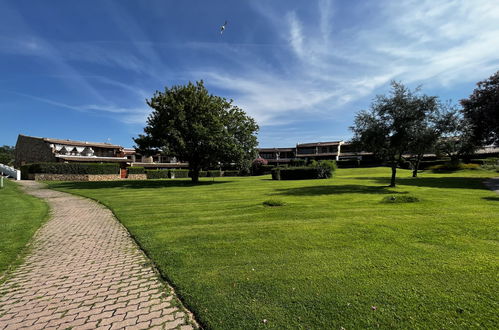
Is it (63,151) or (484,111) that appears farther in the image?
(63,151)

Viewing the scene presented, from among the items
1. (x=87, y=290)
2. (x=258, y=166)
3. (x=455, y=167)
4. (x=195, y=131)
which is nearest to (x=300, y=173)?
(x=195, y=131)

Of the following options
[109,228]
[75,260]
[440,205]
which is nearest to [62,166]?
[109,228]

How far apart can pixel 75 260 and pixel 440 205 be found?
13140 millimetres

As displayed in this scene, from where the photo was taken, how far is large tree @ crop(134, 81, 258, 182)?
25.7 metres

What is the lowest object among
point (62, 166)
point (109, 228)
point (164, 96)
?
point (109, 228)

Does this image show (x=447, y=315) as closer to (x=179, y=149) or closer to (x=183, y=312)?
(x=183, y=312)

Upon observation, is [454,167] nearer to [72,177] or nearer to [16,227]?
[16,227]

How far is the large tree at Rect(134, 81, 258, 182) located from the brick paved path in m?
18.8

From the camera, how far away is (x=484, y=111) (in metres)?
23.6

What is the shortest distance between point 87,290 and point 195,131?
71.7 feet

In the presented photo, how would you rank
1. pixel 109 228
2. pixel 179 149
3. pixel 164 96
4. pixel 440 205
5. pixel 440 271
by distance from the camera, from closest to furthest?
pixel 440 271, pixel 109 228, pixel 440 205, pixel 179 149, pixel 164 96

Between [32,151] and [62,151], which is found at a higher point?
[32,151]

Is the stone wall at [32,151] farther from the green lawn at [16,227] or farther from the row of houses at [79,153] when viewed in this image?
the green lawn at [16,227]

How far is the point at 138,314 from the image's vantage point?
3.65 metres
